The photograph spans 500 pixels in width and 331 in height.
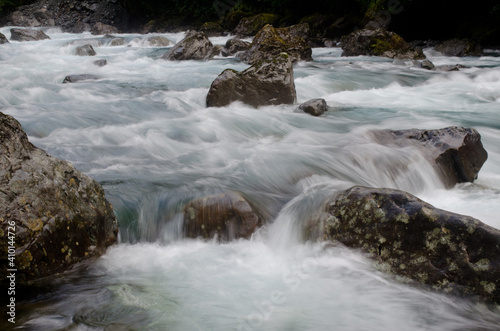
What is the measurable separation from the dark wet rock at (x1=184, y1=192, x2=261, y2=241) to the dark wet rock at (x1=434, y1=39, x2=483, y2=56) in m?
15.1

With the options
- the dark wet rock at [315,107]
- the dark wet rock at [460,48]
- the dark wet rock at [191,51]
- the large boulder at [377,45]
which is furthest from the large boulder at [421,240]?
the dark wet rock at [460,48]

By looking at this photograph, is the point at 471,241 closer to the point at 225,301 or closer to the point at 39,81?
the point at 225,301

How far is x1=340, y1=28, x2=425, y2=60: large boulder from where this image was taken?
1506 centimetres

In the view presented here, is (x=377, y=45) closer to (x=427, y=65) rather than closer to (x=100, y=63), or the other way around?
(x=427, y=65)

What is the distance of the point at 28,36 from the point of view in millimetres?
21594

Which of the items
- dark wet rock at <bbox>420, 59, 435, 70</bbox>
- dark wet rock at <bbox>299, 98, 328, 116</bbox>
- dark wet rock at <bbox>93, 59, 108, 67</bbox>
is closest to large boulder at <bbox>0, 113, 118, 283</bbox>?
dark wet rock at <bbox>299, 98, 328, 116</bbox>

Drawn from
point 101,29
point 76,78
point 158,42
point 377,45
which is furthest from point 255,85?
point 101,29

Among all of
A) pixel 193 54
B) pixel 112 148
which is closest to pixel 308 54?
pixel 193 54

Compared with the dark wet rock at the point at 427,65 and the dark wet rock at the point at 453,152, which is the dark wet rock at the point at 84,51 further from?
the dark wet rock at the point at 453,152

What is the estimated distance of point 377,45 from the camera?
15609mm

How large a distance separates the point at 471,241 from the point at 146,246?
2.59 meters

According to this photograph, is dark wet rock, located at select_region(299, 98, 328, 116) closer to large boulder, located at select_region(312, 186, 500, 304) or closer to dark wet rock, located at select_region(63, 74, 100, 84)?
large boulder, located at select_region(312, 186, 500, 304)

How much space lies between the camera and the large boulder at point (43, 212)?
2781 millimetres

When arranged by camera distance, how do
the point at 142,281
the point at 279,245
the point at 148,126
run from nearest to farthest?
1. the point at 142,281
2. the point at 279,245
3. the point at 148,126
